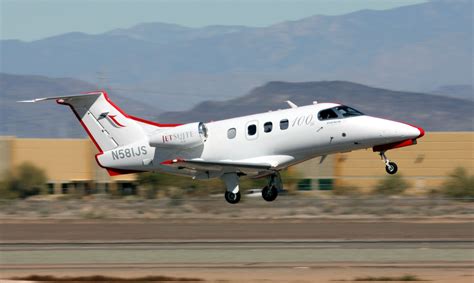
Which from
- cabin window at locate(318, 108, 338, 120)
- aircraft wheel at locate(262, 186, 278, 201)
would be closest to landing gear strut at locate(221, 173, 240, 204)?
aircraft wheel at locate(262, 186, 278, 201)

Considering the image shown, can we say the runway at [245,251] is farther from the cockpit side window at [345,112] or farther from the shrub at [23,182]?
the shrub at [23,182]

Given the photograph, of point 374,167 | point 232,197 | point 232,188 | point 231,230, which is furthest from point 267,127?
point 374,167

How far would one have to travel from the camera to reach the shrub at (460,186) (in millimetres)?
61844

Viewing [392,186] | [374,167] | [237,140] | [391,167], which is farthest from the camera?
[374,167]

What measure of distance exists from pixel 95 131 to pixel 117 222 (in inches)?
659

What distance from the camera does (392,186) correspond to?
6444 centimetres

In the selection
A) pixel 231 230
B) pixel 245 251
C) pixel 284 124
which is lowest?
pixel 245 251

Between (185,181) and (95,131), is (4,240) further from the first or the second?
(185,181)

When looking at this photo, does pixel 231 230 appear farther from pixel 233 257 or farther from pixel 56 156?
pixel 56 156

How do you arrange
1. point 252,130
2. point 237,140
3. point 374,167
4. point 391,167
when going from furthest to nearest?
1. point 374,167
2. point 237,140
3. point 252,130
4. point 391,167

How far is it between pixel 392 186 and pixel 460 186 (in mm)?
4730

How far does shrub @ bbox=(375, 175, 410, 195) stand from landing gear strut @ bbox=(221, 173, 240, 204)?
33.1 metres

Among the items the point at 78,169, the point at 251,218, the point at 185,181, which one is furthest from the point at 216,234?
the point at 78,169

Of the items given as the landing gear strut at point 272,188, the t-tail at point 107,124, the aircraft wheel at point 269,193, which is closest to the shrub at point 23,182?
the t-tail at point 107,124
